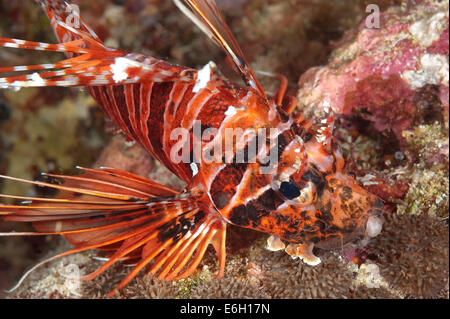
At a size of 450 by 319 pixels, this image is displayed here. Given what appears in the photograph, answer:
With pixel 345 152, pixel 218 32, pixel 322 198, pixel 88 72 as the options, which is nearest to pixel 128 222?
pixel 88 72

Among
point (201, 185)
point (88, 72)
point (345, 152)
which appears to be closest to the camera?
point (88, 72)

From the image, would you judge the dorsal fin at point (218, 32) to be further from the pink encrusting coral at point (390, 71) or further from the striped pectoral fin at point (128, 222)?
the striped pectoral fin at point (128, 222)

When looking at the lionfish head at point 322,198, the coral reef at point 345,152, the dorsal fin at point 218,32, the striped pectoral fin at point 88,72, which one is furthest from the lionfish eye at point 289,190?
the striped pectoral fin at point 88,72

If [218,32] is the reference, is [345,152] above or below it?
below

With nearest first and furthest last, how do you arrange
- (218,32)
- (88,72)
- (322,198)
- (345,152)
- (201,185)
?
(88,72) < (322,198) < (218,32) < (201,185) < (345,152)

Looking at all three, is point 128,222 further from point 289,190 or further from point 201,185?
point 289,190
